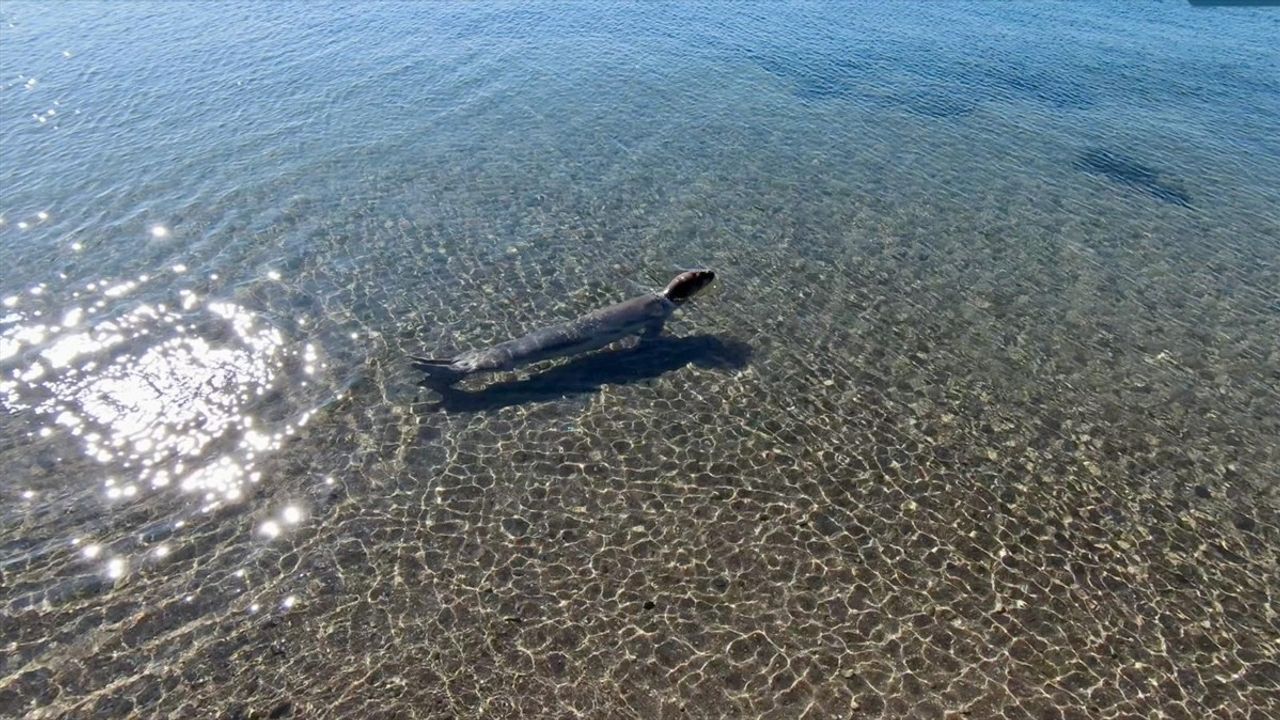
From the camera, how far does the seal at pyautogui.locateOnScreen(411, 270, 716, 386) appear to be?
18.2 meters

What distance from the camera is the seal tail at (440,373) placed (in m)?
18.1

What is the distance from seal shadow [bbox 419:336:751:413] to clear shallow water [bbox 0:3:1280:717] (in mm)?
111

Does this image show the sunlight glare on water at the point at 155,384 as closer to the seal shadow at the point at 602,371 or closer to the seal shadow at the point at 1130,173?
the seal shadow at the point at 602,371

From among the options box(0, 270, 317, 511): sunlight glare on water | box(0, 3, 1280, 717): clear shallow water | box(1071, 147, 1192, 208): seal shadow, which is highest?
box(0, 270, 317, 511): sunlight glare on water

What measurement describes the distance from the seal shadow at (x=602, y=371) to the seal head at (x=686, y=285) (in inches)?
43.2

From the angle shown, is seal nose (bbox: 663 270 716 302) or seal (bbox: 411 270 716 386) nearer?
seal (bbox: 411 270 716 386)

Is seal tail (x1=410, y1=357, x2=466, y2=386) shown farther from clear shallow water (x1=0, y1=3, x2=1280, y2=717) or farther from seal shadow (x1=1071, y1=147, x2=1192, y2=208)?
seal shadow (x1=1071, y1=147, x2=1192, y2=208)

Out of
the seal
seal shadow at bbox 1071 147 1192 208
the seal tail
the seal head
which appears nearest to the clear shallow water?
seal shadow at bbox 1071 147 1192 208

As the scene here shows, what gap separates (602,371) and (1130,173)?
80.0 ft

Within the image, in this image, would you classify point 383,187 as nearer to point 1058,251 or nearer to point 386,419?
point 386,419

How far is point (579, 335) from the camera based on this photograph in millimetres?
18812

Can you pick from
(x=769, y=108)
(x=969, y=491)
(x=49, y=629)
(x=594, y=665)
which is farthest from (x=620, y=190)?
(x=49, y=629)

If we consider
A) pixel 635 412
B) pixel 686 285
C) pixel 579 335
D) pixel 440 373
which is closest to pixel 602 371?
pixel 579 335

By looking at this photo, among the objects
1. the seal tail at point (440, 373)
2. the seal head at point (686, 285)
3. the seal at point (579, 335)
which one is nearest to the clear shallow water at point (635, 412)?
the seal tail at point (440, 373)
